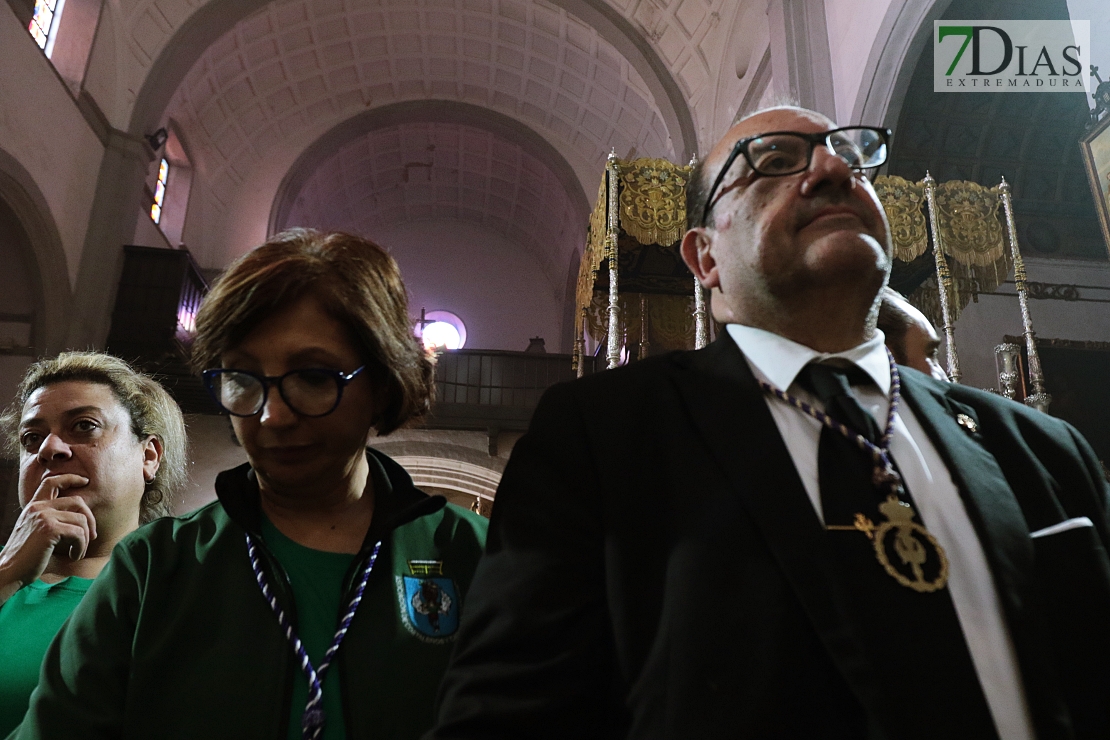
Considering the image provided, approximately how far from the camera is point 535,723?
3.27 feet

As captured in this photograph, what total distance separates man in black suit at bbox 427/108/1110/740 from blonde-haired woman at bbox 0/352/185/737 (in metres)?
1.37

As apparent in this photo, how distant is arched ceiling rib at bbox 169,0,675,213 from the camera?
13.2 meters

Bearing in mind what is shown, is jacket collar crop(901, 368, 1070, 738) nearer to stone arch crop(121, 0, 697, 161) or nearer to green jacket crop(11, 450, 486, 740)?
green jacket crop(11, 450, 486, 740)

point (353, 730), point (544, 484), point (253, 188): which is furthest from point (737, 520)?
point (253, 188)

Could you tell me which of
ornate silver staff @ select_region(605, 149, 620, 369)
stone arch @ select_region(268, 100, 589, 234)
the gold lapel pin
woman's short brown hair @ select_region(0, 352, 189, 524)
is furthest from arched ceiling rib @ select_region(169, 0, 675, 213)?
the gold lapel pin

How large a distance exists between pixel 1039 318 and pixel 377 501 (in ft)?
33.7

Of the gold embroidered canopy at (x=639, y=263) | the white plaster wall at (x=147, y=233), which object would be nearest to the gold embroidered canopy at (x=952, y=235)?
the gold embroidered canopy at (x=639, y=263)

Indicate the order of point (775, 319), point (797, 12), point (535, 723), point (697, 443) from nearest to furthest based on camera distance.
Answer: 1. point (535, 723)
2. point (697, 443)
3. point (775, 319)
4. point (797, 12)

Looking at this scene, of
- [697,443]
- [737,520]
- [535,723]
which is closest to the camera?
[535,723]

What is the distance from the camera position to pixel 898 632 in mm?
1020

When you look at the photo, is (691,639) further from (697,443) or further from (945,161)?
(945,161)

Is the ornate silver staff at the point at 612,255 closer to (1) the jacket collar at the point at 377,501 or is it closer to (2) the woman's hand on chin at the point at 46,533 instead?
(2) the woman's hand on chin at the point at 46,533

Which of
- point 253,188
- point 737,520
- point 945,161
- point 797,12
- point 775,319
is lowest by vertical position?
point 737,520

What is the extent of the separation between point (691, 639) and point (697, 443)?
309 mm
